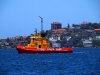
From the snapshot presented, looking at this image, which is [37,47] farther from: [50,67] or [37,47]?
[50,67]

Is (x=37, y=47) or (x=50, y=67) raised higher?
(x=37, y=47)

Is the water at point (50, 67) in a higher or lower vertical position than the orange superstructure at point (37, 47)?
lower

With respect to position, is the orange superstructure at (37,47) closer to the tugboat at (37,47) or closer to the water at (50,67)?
the tugboat at (37,47)

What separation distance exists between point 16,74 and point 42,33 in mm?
60820

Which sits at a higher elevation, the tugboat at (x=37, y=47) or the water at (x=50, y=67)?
the tugboat at (x=37, y=47)

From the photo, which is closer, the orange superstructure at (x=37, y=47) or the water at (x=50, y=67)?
the water at (x=50, y=67)

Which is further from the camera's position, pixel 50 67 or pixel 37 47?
pixel 37 47

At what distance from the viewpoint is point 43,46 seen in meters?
104

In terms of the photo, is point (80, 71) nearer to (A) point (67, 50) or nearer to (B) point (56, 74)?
(B) point (56, 74)

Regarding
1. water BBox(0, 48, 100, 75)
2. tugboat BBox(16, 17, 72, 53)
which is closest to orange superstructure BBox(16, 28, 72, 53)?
tugboat BBox(16, 17, 72, 53)

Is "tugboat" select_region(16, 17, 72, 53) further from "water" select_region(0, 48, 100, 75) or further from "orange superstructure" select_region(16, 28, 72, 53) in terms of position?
"water" select_region(0, 48, 100, 75)

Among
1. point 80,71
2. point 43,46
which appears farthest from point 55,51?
point 80,71

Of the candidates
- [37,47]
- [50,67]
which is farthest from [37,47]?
[50,67]

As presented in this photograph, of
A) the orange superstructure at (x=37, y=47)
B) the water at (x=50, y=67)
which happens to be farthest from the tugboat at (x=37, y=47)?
the water at (x=50, y=67)
